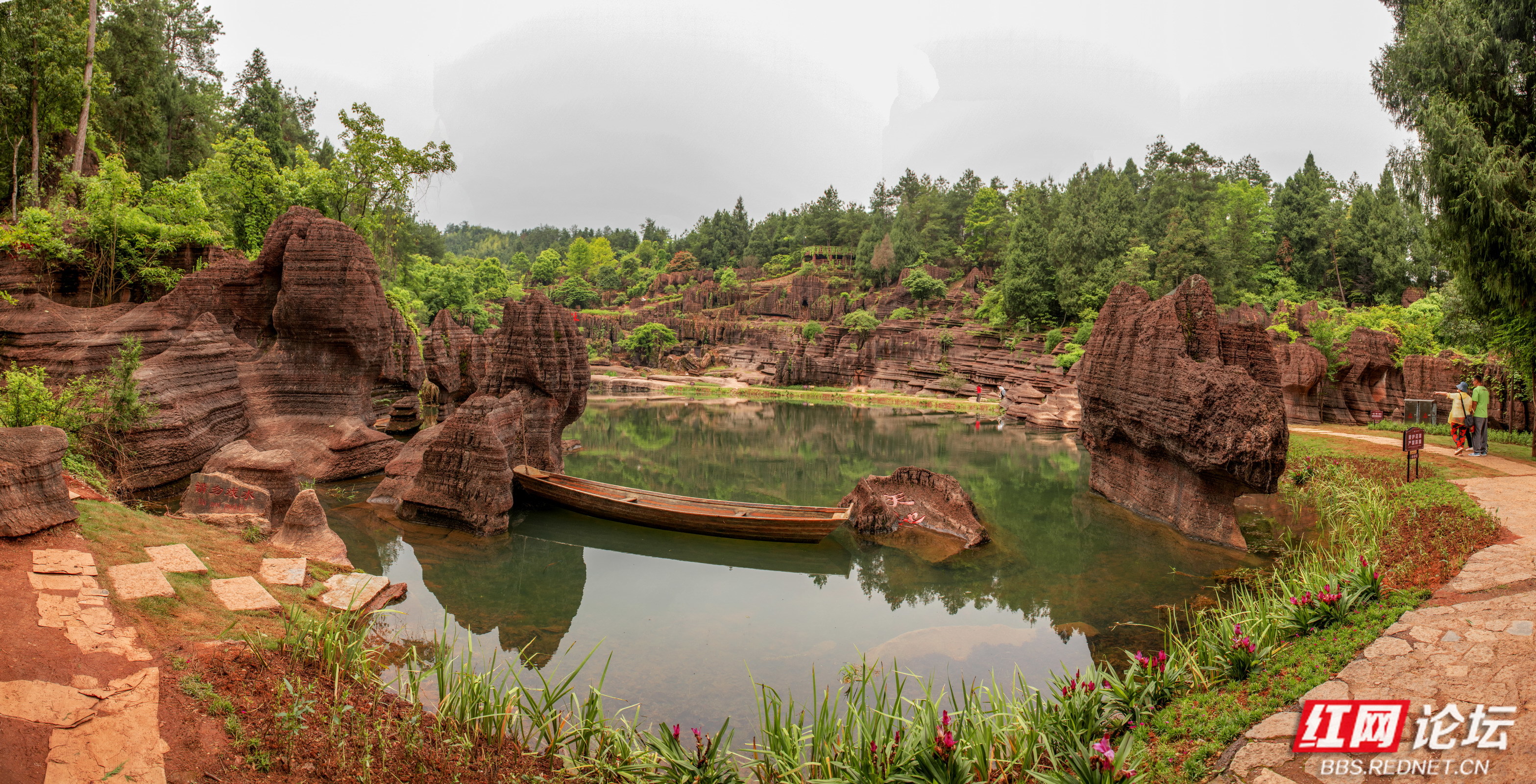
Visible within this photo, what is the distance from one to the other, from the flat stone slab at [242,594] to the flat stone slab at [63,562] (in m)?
0.91

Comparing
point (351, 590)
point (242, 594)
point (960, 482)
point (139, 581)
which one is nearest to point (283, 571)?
point (351, 590)

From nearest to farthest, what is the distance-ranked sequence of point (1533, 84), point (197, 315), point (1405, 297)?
1. point (1533, 84)
2. point (197, 315)
3. point (1405, 297)

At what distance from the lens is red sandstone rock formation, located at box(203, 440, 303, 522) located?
11.5 m

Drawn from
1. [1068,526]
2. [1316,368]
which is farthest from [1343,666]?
[1316,368]

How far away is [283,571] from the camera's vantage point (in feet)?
23.8

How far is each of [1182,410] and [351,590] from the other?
1385 cm

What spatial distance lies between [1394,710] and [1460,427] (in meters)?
14.8

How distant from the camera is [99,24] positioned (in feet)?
71.9

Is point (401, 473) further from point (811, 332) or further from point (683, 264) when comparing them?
point (683, 264)

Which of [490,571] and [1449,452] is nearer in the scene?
[490,571]

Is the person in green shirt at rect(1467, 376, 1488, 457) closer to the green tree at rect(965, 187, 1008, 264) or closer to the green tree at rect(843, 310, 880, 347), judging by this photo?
the green tree at rect(843, 310, 880, 347)

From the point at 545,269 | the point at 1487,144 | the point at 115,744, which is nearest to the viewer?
the point at 115,744

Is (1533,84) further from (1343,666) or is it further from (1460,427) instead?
(1343,666)

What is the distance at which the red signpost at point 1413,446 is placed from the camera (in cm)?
1048
